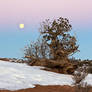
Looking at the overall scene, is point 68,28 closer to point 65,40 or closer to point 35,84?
point 65,40

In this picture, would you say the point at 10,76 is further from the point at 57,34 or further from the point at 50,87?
the point at 57,34

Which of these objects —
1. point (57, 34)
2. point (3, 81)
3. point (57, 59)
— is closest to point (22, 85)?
point (3, 81)

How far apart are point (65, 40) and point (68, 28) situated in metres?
1.12

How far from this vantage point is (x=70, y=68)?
59.1ft

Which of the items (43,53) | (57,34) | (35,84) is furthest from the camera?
(43,53)

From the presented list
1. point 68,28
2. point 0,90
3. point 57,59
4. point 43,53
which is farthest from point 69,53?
point 0,90

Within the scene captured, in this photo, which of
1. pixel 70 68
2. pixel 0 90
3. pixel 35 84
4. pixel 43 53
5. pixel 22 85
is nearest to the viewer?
pixel 0 90

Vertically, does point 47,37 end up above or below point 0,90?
above

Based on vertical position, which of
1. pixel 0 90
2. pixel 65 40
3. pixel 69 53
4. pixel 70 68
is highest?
pixel 65 40

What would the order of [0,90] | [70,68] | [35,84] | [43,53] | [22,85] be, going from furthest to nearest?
[43,53]
[70,68]
[35,84]
[22,85]
[0,90]

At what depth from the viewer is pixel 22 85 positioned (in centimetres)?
988

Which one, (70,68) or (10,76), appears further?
(70,68)

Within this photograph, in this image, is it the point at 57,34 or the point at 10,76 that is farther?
the point at 57,34

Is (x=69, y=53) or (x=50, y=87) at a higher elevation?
(x=69, y=53)
